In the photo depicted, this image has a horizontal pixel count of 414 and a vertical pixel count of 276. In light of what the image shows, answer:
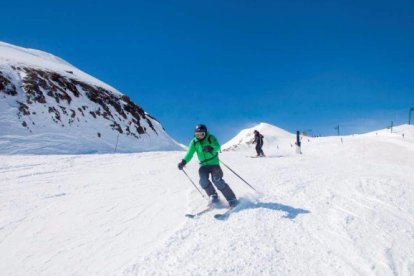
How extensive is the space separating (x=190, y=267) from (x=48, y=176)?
8093mm

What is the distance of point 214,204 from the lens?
737 centimetres

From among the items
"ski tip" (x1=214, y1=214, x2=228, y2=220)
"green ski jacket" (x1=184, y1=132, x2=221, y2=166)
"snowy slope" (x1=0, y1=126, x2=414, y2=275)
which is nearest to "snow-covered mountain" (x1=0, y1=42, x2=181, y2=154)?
"snowy slope" (x1=0, y1=126, x2=414, y2=275)

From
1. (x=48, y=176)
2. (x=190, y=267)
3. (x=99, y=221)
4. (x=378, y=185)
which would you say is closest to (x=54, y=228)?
(x=99, y=221)

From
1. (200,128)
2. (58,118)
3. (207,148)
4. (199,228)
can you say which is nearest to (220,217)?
(199,228)

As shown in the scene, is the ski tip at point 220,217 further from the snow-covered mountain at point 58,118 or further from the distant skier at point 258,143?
the snow-covered mountain at point 58,118

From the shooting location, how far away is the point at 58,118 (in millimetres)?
24891

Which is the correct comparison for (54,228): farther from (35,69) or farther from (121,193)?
(35,69)

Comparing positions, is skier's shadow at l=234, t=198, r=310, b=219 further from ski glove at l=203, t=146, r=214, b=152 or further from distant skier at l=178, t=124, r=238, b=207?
ski glove at l=203, t=146, r=214, b=152

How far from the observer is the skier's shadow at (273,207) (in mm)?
7013

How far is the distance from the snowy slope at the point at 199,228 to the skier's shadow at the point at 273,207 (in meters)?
0.02

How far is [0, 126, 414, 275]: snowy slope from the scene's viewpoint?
4914 mm

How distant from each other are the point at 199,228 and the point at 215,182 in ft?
5.06

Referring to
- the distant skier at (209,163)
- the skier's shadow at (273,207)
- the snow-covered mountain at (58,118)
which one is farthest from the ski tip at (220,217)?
the snow-covered mountain at (58,118)

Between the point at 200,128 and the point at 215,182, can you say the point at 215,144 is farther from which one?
the point at 215,182
